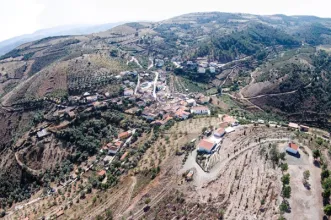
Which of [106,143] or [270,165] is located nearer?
[270,165]

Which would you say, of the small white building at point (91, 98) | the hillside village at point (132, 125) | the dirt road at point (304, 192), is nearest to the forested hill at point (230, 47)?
the hillside village at point (132, 125)

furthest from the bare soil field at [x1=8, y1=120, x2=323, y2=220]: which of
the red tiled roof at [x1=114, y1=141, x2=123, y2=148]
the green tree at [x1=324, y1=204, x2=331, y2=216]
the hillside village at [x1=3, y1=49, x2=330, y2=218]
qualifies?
the red tiled roof at [x1=114, y1=141, x2=123, y2=148]

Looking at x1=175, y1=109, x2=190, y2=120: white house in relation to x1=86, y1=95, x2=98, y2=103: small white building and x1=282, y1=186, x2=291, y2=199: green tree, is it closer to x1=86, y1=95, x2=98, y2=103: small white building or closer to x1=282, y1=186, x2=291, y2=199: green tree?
x1=86, y1=95, x2=98, y2=103: small white building

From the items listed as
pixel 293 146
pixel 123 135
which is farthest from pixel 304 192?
pixel 123 135

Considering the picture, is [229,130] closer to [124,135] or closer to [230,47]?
[124,135]

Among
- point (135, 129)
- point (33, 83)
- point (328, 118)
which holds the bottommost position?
point (328, 118)

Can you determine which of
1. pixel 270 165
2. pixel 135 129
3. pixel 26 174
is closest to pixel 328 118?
pixel 270 165

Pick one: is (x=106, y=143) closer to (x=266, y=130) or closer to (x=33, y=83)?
(x=266, y=130)

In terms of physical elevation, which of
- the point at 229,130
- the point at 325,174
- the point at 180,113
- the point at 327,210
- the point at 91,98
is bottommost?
the point at 180,113

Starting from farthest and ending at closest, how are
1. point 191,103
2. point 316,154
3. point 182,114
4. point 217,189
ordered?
point 191,103 → point 182,114 → point 316,154 → point 217,189
